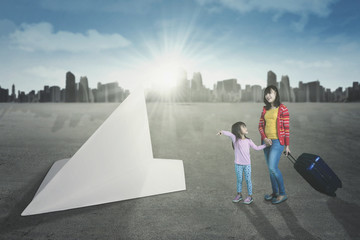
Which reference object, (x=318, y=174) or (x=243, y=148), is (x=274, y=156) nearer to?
(x=243, y=148)

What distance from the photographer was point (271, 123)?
4.23m

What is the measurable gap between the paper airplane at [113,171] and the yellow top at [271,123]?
2.33 metres

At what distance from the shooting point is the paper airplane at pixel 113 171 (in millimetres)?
Answer: 4480

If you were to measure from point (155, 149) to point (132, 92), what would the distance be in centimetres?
485

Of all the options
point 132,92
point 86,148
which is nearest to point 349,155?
point 132,92

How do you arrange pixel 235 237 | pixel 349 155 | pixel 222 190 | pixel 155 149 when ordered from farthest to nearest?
pixel 155 149 → pixel 349 155 → pixel 222 190 → pixel 235 237

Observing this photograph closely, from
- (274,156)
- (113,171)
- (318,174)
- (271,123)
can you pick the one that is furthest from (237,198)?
(113,171)

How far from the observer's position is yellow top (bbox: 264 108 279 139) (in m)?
4.21

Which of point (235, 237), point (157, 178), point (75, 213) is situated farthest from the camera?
point (157, 178)

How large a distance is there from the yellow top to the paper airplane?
2329 mm

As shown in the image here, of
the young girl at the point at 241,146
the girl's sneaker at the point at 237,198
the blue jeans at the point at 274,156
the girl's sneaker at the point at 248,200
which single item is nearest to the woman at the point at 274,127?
the blue jeans at the point at 274,156

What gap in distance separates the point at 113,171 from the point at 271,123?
340 cm

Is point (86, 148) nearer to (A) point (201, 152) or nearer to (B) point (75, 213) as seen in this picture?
(B) point (75, 213)

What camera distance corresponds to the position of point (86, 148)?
4.79 metres
